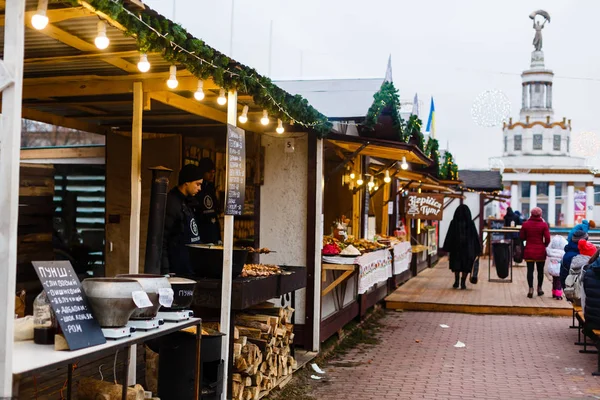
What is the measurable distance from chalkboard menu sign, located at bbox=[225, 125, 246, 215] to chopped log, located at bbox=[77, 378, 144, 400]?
5.71 feet

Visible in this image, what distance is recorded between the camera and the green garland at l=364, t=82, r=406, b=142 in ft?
33.6

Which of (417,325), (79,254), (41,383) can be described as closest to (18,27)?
(41,383)

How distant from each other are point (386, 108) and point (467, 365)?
369 cm

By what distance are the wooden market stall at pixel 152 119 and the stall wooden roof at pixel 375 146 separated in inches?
36.7

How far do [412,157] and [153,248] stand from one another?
6902 mm

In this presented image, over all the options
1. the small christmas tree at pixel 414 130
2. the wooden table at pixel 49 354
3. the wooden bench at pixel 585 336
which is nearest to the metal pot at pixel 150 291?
the wooden table at pixel 49 354

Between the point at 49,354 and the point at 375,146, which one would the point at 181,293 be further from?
the point at 375,146

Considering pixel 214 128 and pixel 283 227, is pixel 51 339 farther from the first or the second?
pixel 214 128

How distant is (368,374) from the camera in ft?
28.5

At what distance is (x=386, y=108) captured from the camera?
10.6m

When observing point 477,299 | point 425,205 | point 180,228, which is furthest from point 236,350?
point 425,205

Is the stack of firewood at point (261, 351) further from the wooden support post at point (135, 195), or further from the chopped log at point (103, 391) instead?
the chopped log at point (103, 391)

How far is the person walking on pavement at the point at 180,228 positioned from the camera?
687 centimetres

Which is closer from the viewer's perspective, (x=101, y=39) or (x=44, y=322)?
(x=44, y=322)
